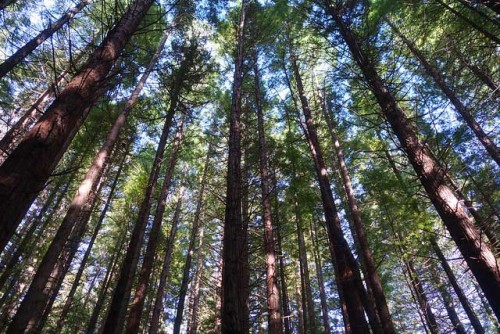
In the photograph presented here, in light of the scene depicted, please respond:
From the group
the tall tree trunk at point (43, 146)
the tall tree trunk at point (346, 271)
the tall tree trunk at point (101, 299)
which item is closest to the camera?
the tall tree trunk at point (43, 146)

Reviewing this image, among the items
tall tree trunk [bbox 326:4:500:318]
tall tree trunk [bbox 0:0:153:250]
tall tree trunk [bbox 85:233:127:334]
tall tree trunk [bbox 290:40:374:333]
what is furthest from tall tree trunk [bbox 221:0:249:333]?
tall tree trunk [bbox 85:233:127:334]

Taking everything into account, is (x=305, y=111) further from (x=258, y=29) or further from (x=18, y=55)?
(x=18, y=55)

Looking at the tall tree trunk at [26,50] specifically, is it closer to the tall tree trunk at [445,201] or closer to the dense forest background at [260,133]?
the dense forest background at [260,133]

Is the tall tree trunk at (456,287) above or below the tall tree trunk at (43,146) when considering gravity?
above

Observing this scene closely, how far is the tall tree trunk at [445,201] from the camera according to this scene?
4039 mm

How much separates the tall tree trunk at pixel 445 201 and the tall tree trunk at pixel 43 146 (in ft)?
16.3

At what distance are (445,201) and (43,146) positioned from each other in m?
5.58

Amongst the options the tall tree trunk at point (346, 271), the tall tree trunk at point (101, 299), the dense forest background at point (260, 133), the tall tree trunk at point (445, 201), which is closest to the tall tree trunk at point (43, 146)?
the dense forest background at point (260, 133)

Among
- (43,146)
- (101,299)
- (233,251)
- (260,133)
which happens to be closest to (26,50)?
(260,133)

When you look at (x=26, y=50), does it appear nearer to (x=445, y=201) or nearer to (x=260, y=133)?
(x=260, y=133)

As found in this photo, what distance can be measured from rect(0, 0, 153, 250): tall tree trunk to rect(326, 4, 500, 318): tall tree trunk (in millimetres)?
4983

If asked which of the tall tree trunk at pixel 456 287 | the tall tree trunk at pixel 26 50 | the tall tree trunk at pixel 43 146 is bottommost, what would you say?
the tall tree trunk at pixel 43 146

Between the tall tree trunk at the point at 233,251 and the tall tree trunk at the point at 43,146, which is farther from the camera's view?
the tall tree trunk at the point at 233,251

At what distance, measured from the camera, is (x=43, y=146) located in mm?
2828
